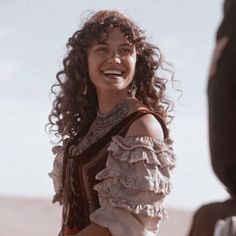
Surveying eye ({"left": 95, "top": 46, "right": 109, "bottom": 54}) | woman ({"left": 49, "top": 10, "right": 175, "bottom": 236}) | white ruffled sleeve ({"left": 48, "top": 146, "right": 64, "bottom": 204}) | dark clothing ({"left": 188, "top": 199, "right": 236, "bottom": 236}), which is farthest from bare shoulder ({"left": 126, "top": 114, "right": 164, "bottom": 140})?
dark clothing ({"left": 188, "top": 199, "right": 236, "bottom": 236})

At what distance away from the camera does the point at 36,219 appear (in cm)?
3105

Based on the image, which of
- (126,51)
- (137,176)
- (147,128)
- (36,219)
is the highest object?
(36,219)

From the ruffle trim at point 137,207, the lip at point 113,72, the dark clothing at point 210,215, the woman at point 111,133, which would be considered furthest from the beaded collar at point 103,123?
the dark clothing at point 210,215

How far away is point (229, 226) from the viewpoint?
7.53 feet

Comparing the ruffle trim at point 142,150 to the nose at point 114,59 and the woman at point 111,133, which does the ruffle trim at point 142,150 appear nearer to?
the woman at point 111,133

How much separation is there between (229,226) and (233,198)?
7cm

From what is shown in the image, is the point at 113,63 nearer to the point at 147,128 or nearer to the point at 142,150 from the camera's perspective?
the point at 147,128

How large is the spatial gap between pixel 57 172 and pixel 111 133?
1.68ft

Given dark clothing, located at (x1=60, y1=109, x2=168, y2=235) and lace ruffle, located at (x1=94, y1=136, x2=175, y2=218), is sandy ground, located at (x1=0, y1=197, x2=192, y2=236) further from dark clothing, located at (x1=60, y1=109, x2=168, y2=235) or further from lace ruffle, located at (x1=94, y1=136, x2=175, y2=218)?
lace ruffle, located at (x1=94, y1=136, x2=175, y2=218)

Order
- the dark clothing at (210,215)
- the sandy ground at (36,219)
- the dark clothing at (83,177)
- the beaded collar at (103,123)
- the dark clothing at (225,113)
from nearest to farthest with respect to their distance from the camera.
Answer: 1. the dark clothing at (225,113)
2. the dark clothing at (210,215)
3. the dark clothing at (83,177)
4. the beaded collar at (103,123)
5. the sandy ground at (36,219)

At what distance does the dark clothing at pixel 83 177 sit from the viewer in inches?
161

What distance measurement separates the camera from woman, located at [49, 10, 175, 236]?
3.89m

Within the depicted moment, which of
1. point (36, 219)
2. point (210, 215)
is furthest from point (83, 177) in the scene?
point (36, 219)

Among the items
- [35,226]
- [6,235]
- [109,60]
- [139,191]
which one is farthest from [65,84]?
[35,226]
